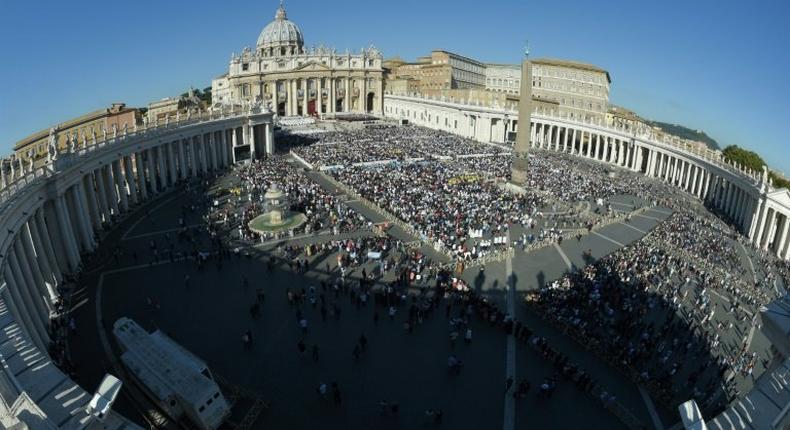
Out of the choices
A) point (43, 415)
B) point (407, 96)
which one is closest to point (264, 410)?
point (43, 415)

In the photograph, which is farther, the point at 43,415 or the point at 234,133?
the point at 234,133

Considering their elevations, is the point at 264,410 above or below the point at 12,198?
below

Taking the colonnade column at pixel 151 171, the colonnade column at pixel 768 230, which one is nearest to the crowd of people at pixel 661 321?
the colonnade column at pixel 768 230

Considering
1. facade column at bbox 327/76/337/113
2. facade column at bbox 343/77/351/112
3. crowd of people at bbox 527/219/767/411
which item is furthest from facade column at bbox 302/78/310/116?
crowd of people at bbox 527/219/767/411

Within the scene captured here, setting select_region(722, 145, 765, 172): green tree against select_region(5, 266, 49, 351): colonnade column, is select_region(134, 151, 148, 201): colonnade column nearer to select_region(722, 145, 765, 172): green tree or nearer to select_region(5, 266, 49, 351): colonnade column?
select_region(5, 266, 49, 351): colonnade column

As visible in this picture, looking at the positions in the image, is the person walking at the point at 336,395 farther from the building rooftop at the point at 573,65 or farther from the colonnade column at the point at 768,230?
the building rooftop at the point at 573,65

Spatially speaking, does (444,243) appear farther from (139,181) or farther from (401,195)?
(139,181)

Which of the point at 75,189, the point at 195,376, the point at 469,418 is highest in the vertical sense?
the point at 75,189

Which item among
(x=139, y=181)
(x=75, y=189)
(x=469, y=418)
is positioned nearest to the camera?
(x=469, y=418)

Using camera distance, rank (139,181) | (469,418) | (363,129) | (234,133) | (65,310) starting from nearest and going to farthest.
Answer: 1. (469,418)
2. (65,310)
3. (139,181)
4. (234,133)
5. (363,129)
